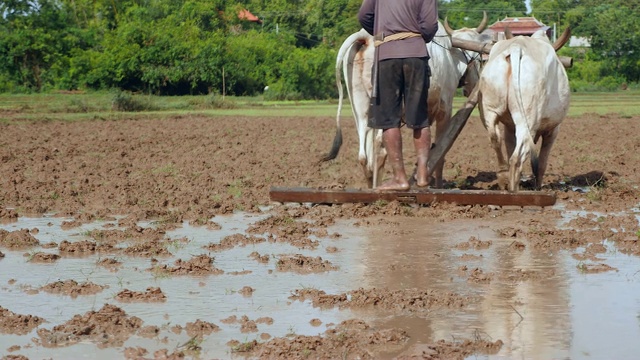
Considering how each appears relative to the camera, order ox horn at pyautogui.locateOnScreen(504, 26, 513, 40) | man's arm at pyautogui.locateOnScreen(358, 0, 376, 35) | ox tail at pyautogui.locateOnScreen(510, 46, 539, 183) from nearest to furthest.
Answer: man's arm at pyautogui.locateOnScreen(358, 0, 376, 35)
ox tail at pyautogui.locateOnScreen(510, 46, 539, 183)
ox horn at pyautogui.locateOnScreen(504, 26, 513, 40)

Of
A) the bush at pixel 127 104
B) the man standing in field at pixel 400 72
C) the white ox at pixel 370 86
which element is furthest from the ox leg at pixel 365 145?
the bush at pixel 127 104

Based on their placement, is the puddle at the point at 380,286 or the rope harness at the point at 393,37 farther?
the rope harness at the point at 393,37

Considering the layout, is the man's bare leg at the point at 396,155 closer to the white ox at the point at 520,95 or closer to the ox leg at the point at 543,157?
the white ox at the point at 520,95

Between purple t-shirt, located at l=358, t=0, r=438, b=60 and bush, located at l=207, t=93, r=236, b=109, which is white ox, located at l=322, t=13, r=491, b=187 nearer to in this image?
purple t-shirt, located at l=358, t=0, r=438, b=60

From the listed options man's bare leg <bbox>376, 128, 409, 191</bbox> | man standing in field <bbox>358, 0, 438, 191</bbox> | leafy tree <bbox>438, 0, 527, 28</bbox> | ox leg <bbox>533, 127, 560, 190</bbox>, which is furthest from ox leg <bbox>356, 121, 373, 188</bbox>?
leafy tree <bbox>438, 0, 527, 28</bbox>

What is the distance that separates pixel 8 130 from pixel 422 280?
57.5 feet

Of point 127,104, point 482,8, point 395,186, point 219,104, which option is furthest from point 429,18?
point 482,8

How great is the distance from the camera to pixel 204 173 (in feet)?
43.0

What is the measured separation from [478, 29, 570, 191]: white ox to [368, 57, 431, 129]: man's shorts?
96cm

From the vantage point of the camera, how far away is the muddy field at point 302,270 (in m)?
4.93

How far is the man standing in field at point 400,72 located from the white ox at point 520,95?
0.96 meters

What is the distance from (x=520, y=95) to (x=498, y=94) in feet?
1.05

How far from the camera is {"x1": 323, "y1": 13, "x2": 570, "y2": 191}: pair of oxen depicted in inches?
381

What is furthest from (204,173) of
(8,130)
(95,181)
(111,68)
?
(111,68)
